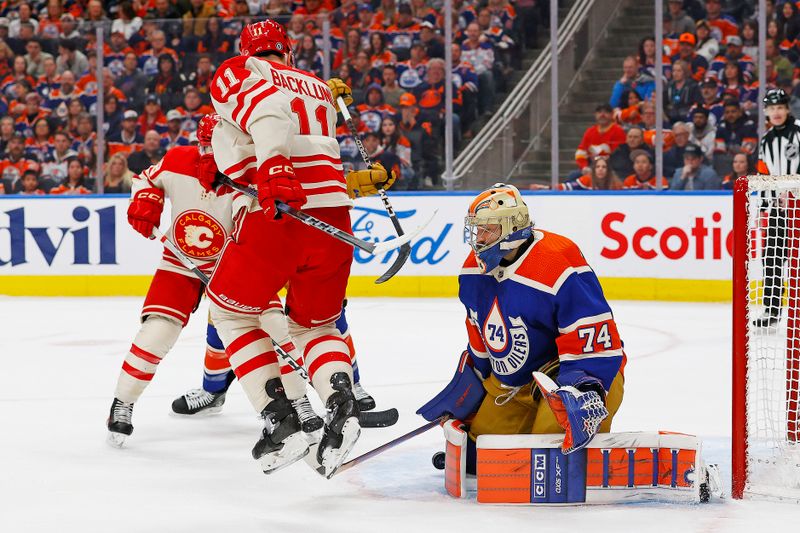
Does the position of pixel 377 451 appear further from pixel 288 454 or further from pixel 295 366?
pixel 295 366

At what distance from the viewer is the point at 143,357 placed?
3.67 meters

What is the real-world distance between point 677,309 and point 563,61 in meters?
1.93

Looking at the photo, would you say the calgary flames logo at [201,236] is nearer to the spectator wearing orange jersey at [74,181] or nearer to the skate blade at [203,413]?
the skate blade at [203,413]

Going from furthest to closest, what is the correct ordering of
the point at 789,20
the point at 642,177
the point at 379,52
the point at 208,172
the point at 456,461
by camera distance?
1. the point at 379,52
2. the point at 642,177
3. the point at 789,20
4. the point at 208,172
5. the point at 456,461

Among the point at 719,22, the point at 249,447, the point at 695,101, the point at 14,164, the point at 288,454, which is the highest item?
the point at 719,22

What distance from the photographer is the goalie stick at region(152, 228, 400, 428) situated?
11.7 ft

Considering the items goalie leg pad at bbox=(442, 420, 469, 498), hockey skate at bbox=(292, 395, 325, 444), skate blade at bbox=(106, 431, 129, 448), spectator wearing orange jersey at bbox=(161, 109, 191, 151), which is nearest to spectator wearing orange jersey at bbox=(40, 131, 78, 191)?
spectator wearing orange jersey at bbox=(161, 109, 191, 151)

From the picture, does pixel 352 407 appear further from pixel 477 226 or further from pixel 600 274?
pixel 600 274

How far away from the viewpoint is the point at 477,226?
288cm

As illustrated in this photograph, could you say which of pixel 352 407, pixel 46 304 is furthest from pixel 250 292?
pixel 46 304

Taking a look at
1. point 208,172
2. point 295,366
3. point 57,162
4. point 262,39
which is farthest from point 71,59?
point 262,39

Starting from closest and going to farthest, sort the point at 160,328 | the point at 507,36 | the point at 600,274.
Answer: the point at 160,328, the point at 600,274, the point at 507,36

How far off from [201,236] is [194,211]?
0.08 meters

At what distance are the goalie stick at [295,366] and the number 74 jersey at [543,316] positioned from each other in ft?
2.12
